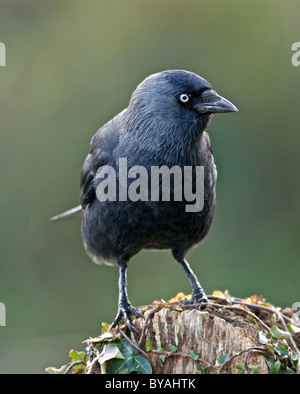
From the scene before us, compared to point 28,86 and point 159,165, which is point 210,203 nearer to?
point 159,165

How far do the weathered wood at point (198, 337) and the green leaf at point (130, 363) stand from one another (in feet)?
0.21

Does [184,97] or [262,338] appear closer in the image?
[262,338]

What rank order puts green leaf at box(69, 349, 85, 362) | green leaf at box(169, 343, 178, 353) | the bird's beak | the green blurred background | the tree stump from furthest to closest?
the green blurred background
the bird's beak
green leaf at box(69, 349, 85, 362)
green leaf at box(169, 343, 178, 353)
the tree stump

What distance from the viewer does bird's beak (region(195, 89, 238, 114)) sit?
4.60 meters

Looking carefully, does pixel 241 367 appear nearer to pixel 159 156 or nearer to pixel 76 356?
pixel 76 356

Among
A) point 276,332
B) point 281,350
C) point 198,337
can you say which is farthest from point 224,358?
point 276,332

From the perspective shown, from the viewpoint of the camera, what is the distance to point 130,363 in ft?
12.8

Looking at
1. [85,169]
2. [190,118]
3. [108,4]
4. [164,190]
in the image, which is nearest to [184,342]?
[164,190]

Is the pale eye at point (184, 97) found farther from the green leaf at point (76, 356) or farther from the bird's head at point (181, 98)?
the green leaf at point (76, 356)

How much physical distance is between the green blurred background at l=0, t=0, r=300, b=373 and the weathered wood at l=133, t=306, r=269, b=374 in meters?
3.79

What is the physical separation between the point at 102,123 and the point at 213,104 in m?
4.34

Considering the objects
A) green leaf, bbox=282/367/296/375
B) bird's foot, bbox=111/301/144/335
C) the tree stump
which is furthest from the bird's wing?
green leaf, bbox=282/367/296/375

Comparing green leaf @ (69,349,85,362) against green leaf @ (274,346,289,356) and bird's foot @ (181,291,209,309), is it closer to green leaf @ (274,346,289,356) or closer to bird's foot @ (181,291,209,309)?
bird's foot @ (181,291,209,309)

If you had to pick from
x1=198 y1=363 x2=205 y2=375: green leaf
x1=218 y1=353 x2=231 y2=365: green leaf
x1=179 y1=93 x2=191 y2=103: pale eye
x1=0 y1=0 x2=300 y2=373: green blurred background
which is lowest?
x1=198 y1=363 x2=205 y2=375: green leaf
